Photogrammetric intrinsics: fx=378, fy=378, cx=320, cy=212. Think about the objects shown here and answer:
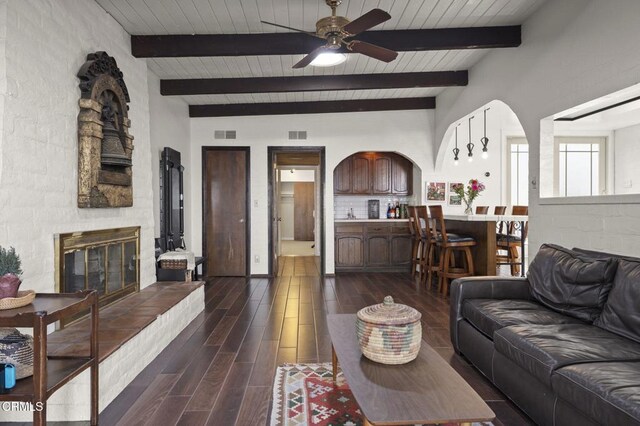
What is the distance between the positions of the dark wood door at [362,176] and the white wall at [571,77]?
302 cm

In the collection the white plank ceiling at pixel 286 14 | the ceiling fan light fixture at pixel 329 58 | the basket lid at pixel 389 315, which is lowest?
the basket lid at pixel 389 315

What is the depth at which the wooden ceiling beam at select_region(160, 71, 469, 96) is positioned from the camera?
4852 millimetres

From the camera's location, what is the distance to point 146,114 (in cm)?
393

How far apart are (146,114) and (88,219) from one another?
149 cm

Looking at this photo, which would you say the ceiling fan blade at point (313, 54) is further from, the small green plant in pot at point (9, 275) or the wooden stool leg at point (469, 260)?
the wooden stool leg at point (469, 260)

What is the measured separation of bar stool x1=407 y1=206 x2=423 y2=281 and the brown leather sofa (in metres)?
2.94

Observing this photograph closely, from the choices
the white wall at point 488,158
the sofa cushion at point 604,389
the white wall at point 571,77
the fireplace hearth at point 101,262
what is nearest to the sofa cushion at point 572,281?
the white wall at point 571,77

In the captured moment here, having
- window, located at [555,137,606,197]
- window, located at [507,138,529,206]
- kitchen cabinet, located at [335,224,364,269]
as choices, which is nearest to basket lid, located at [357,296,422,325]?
kitchen cabinet, located at [335,224,364,269]

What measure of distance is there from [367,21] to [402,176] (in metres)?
4.56

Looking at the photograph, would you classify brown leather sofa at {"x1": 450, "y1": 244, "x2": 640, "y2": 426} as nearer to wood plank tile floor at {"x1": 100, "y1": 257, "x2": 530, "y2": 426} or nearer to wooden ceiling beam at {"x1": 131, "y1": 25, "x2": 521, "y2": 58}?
wood plank tile floor at {"x1": 100, "y1": 257, "x2": 530, "y2": 426}

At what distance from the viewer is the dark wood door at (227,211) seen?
20.7 ft

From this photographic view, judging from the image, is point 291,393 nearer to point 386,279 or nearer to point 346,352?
point 346,352

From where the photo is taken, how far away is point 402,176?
700 cm

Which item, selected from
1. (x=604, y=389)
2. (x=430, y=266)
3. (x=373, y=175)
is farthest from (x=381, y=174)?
(x=604, y=389)
